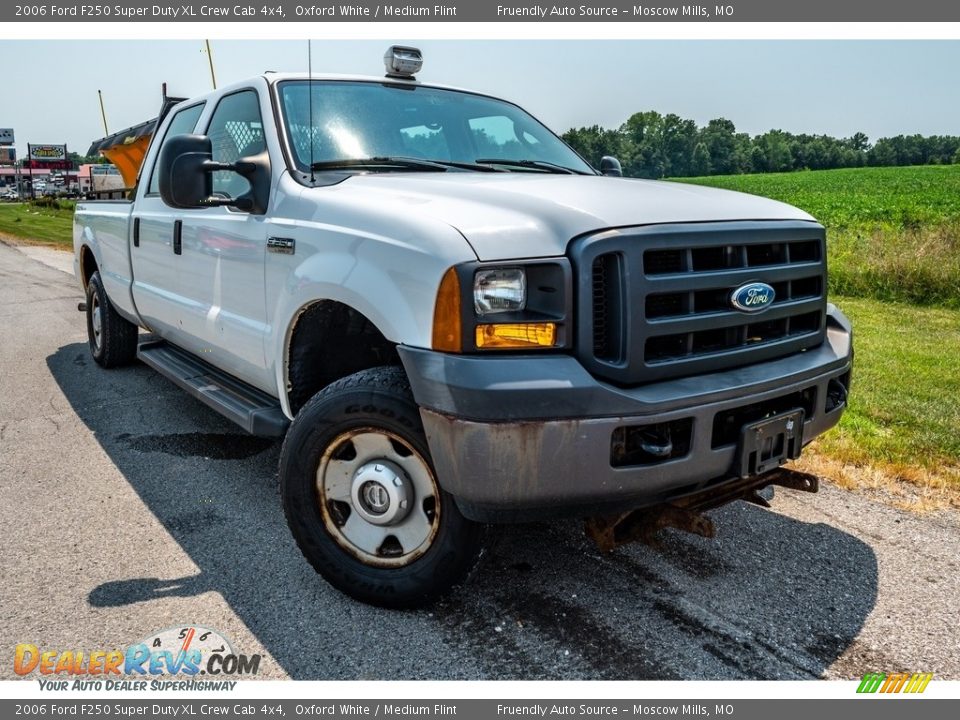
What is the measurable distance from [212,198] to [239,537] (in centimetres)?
155

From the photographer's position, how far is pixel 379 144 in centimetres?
377

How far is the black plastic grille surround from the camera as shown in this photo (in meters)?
2.53

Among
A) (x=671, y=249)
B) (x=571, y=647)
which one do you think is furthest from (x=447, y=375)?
(x=571, y=647)

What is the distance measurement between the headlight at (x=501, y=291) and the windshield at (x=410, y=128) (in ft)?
4.64

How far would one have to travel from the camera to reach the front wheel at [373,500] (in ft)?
9.14

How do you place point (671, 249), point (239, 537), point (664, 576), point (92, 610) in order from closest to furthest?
point (671, 249)
point (92, 610)
point (664, 576)
point (239, 537)

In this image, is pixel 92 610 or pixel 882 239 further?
pixel 882 239

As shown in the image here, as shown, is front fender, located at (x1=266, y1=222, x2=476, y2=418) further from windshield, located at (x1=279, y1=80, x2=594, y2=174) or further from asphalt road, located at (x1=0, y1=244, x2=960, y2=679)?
asphalt road, located at (x1=0, y1=244, x2=960, y2=679)

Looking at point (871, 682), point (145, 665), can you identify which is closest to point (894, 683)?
point (871, 682)

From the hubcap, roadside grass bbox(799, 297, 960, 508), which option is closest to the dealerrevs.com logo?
the hubcap

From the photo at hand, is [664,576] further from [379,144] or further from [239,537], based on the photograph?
[379,144]

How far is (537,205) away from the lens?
8.91 feet

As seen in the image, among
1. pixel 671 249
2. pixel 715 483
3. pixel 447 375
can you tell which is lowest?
pixel 715 483

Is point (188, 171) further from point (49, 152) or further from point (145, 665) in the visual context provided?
point (49, 152)
